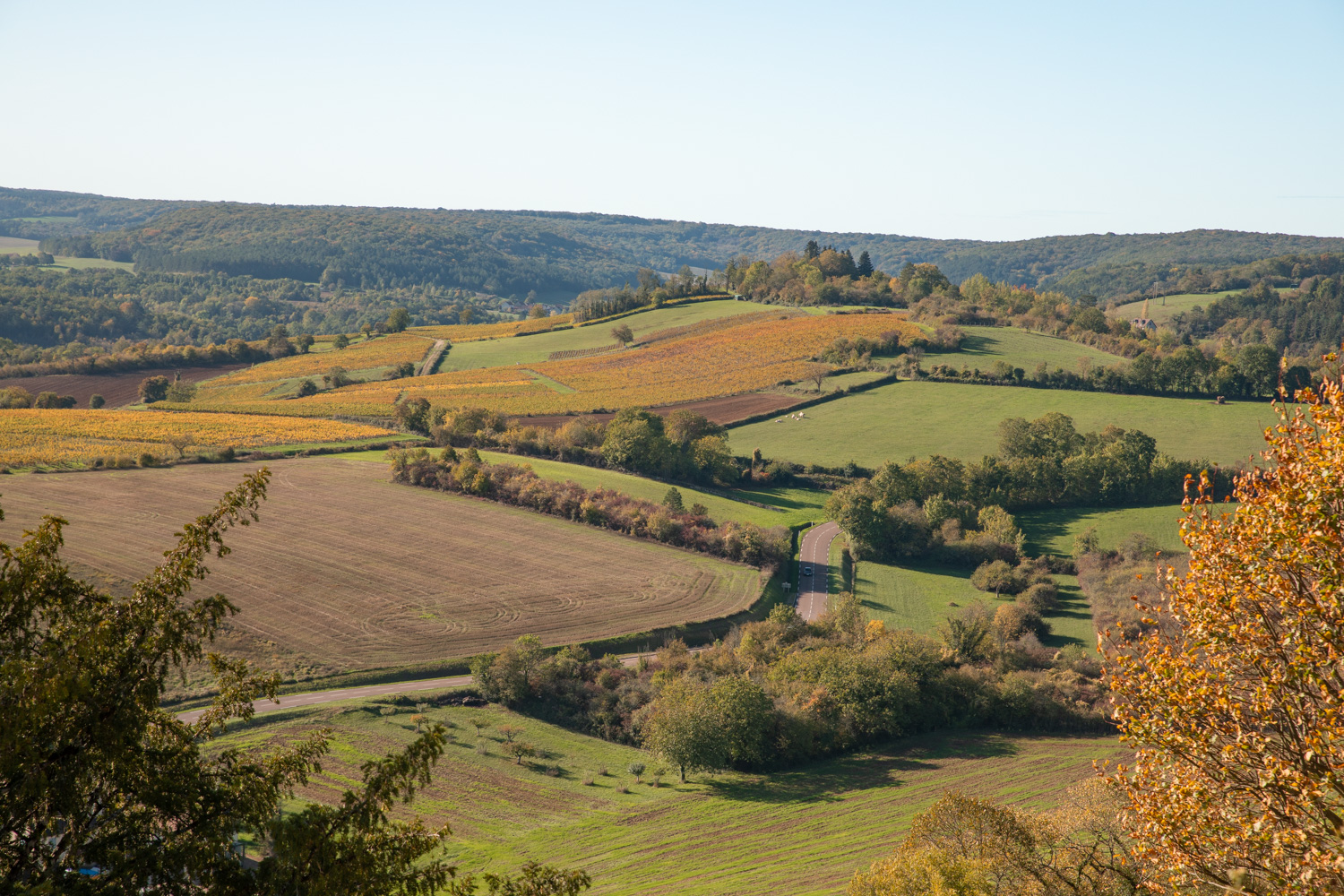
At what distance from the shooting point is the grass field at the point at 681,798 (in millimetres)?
36625

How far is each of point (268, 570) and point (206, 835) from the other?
204ft

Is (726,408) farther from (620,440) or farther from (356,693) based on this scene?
(356,693)

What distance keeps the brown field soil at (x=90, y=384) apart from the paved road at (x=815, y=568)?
98052 mm

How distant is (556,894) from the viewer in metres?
13.0

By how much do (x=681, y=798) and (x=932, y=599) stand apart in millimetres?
37661

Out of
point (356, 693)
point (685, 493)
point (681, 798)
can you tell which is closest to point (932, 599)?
point (685, 493)

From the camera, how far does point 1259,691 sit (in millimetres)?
12531

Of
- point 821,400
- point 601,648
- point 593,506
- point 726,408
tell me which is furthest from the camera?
point 821,400

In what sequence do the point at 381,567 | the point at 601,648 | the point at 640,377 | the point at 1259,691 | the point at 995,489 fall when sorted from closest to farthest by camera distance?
the point at 1259,691
the point at 601,648
the point at 381,567
the point at 995,489
the point at 640,377

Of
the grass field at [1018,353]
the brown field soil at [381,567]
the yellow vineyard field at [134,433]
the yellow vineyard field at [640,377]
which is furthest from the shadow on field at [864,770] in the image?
the grass field at [1018,353]

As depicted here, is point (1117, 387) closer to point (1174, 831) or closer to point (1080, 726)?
point (1080, 726)

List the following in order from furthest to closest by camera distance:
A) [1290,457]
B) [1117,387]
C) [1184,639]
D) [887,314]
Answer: [887,314], [1117,387], [1184,639], [1290,457]

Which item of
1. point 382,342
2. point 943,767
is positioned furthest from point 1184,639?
point 382,342

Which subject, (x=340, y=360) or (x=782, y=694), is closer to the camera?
(x=782, y=694)
